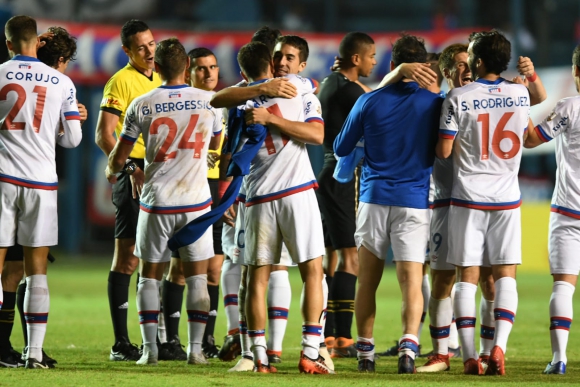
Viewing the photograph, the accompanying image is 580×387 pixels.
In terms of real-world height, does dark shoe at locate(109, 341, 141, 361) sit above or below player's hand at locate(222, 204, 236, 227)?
below

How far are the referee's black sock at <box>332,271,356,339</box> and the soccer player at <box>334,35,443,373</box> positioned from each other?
1.37m

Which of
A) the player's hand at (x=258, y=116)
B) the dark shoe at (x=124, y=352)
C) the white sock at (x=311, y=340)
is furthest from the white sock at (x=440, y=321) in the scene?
the dark shoe at (x=124, y=352)

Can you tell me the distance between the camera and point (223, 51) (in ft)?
70.0

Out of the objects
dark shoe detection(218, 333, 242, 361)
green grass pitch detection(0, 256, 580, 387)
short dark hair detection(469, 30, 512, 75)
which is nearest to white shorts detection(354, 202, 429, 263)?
green grass pitch detection(0, 256, 580, 387)

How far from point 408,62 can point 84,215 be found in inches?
661

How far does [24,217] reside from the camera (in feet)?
22.1

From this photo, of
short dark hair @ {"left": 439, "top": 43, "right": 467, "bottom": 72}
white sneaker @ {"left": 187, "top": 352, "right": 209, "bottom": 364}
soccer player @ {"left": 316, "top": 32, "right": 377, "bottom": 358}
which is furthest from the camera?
soccer player @ {"left": 316, "top": 32, "right": 377, "bottom": 358}

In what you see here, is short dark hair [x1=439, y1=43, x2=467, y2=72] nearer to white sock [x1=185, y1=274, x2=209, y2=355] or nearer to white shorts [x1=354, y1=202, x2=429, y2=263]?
white shorts [x1=354, y1=202, x2=429, y2=263]

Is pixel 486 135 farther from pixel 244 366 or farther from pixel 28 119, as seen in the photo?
pixel 28 119

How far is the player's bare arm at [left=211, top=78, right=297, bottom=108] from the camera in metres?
6.50

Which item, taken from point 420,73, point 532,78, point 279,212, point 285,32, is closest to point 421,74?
point 420,73

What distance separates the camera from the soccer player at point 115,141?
7887 millimetres

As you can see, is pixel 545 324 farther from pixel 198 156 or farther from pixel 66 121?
pixel 66 121

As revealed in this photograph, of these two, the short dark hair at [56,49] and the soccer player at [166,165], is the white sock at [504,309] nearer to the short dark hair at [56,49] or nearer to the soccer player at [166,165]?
the soccer player at [166,165]
